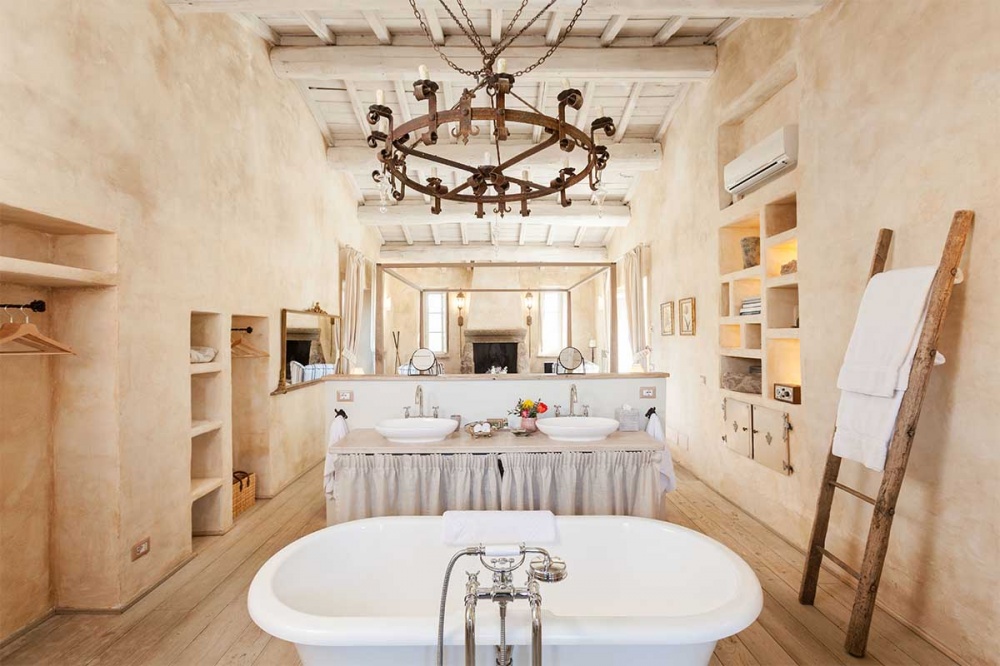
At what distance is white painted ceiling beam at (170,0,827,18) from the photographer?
2.64m

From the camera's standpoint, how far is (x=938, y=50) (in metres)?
1.94

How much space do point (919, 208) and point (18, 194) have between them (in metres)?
3.62

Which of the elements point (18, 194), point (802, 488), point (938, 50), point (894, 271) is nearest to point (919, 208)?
point (894, 271)

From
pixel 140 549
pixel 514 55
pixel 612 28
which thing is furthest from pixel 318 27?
pixel 140 549

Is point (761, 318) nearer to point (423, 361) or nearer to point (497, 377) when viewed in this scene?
point (497, 377)

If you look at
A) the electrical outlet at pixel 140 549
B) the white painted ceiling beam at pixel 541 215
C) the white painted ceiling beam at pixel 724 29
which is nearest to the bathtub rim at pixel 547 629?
the electrical outlet at pixel 140 549

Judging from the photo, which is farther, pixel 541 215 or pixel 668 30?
pixel 541 215

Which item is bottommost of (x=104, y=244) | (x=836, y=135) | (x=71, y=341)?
(x=71, y=341)

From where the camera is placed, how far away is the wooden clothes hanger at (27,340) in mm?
1879

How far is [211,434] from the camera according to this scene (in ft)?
10.4

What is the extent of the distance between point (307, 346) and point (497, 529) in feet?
10.8

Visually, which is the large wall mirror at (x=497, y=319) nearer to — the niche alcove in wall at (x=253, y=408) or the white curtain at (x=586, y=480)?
the niche alcove in wall at (x=253, y=408)

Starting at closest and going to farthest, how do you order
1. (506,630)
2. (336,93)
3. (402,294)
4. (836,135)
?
(506,630) < (836,135) < (336,93) < (402,294)

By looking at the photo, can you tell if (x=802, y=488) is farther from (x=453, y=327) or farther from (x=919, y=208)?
(x=453, y=327)
